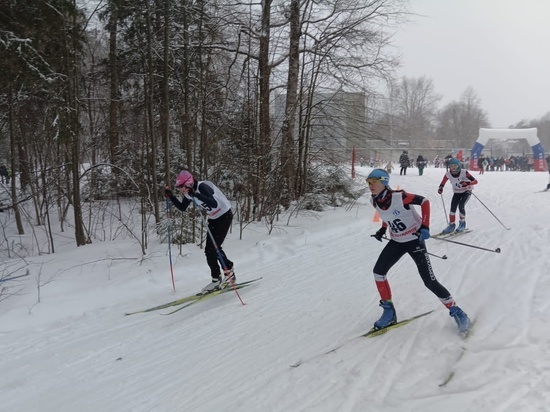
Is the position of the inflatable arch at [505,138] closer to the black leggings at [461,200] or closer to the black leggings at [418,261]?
the black leggings at [461,200]

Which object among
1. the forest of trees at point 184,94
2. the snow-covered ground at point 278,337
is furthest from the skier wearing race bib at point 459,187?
the forest of trees at point 184,94

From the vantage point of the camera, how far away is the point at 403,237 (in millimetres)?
4602

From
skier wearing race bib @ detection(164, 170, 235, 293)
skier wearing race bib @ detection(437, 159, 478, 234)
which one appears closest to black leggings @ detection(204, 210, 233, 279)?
skier wearing race bib @ detection(164, 170, 235, 293)

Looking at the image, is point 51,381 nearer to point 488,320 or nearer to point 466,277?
point 488,320

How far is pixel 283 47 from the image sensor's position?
13.3 meters

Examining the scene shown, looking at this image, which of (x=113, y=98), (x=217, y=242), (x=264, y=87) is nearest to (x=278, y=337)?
(x=217, y=242)

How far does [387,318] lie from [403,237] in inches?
38.5

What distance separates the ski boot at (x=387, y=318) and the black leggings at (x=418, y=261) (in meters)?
0.36

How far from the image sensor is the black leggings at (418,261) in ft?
14.5

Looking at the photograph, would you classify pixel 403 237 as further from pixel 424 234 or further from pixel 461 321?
pixel 461 321

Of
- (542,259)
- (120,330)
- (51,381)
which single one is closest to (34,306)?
(120,330)

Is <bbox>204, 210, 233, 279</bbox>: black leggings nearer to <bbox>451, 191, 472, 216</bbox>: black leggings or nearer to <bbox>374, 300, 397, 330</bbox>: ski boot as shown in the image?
<bbox>374, 300, 397, 330</bbox>: ski boot

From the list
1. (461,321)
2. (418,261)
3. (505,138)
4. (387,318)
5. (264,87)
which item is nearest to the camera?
(461,321)

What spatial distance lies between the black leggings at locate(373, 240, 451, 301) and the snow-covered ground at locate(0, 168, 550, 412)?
48 centimetres
